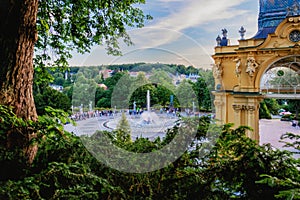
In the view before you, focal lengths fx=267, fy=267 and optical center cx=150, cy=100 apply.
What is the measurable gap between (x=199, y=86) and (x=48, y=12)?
254 cm

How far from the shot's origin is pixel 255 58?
379 inches

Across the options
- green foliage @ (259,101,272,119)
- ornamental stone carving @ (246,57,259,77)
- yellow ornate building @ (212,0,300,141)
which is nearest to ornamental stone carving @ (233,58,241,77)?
yellow ornate building @ (212,0,300,141)

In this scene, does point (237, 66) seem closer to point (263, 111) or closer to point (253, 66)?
point (253, 66)

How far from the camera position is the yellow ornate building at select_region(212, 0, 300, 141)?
9094 mm

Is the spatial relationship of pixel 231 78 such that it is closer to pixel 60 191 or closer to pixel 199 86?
pixel 199 86

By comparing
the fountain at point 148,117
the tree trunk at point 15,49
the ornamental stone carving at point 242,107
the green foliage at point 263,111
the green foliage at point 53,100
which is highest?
the tree trunk at point 15,49

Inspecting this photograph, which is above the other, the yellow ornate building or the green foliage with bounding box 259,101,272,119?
the yellow ornate building

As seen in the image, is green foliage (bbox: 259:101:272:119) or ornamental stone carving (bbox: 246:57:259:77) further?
green foliage (bbox: 259:101:272:119)

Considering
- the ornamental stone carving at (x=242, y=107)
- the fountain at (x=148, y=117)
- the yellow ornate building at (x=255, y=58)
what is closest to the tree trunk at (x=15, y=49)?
the fountain at (x=148, y=117)

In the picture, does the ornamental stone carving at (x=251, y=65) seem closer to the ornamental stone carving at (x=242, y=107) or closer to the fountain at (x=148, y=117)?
the ornamental stone carving at (x=242, y=107)

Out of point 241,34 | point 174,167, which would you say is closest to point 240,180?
point 174,167

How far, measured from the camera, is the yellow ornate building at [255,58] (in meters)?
9.09

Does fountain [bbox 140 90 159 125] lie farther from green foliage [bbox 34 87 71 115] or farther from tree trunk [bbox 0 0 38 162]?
green foliage [bbox 34 87 71 115]

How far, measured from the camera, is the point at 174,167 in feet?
7.20
